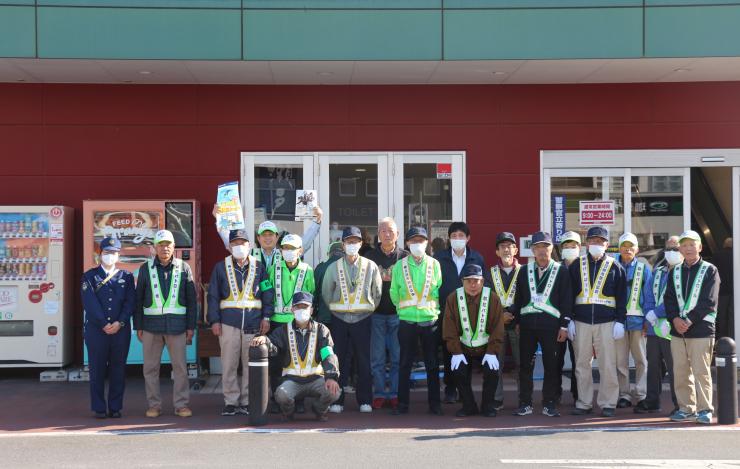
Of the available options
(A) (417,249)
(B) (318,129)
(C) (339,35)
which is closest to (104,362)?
(A) (417,249)

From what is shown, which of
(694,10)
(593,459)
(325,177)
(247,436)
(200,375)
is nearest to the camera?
(593,459)

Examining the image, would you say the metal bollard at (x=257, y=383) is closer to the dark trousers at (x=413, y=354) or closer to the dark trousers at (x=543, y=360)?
the dark trousers at (x=413, y=354)

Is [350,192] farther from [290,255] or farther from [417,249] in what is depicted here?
[417,249]

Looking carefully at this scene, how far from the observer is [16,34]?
10.8m

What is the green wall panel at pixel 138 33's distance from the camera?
10.9m

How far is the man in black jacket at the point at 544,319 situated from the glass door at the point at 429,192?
318 cm

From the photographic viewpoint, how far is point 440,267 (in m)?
10.2

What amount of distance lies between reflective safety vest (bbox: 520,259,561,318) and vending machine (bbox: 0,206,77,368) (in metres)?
6.50

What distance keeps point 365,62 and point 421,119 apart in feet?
5.74

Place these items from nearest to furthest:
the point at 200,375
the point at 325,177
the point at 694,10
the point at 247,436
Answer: the point at 247,436 < the point at 694,10 < the point at 200,375 < the point at 325,177

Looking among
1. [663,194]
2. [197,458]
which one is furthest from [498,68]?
[197,458]

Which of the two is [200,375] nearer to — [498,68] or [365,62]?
[365,62]

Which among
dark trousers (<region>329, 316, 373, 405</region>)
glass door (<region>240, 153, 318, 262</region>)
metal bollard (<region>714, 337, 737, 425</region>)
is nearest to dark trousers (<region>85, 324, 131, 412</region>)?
dark trousers (<region>329, 316, 373, 405</region>)

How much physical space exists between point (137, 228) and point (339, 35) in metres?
3.87
